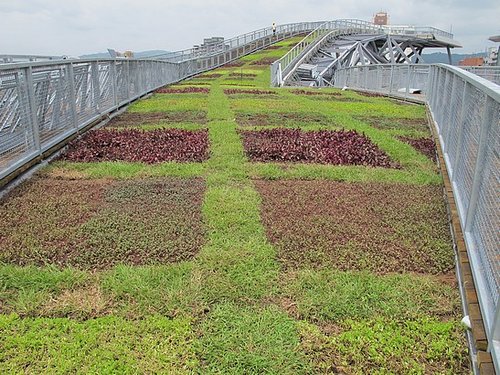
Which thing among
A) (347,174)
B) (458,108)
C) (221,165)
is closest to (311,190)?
(347,174)

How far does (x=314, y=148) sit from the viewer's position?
26.2 feet

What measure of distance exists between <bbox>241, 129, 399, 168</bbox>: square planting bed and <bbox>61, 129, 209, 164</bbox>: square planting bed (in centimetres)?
98

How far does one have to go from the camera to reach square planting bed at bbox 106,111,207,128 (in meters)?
10.8

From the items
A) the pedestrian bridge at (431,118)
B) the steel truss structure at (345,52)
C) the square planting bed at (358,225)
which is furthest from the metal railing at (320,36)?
the square planting bed at (358,225)

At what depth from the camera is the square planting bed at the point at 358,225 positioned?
3.82m

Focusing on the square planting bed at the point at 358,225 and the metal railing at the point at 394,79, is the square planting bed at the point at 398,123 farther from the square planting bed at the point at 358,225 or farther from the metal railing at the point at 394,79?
the square planting bed at the point at 358,225

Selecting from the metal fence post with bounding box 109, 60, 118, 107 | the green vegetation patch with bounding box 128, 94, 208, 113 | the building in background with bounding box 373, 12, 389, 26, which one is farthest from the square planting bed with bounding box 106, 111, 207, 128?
the building in background with bounding box 373, 12, 389, 26

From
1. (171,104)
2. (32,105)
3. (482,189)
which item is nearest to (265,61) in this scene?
(171,104)

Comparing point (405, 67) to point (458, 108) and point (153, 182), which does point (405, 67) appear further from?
point (153, 182)

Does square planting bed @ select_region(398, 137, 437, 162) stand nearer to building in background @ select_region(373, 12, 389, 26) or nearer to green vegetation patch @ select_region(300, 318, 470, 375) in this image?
green vegetation patch @ select_region(300, 318, 470, 375)

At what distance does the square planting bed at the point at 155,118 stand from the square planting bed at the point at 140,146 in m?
1.24

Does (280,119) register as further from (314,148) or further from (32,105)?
(32,105)

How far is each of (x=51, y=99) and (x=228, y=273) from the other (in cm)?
530

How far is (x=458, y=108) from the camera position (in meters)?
5.89
